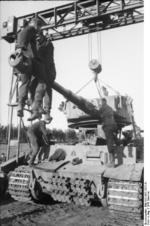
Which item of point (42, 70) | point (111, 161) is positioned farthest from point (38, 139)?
point (42, 70)

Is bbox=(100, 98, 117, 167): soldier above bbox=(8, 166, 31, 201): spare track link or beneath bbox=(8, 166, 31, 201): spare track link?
above

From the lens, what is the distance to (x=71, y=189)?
28.8 feet

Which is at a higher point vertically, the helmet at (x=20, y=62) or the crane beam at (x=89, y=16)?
the crane beam at (x=89, y=16)

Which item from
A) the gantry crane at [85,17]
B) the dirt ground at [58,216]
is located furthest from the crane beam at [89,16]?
the dirt ground at [58,216]

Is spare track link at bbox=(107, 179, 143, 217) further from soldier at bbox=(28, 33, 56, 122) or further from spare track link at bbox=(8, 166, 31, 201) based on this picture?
spare track link at bbox=(8, 166, 31, 201)

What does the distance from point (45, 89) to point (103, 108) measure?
2.84m

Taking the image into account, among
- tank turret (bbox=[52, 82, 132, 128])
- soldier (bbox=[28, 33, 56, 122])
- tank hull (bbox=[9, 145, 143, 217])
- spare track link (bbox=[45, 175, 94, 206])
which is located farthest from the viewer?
tank turret (bbox=[52, 82, 132, 128])

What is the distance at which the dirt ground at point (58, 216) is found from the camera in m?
7.43

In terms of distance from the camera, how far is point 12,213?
331 inches

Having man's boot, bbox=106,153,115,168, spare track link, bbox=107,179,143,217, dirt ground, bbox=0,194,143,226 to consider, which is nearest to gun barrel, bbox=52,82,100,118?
man's boot, bbox=106,153,115,168

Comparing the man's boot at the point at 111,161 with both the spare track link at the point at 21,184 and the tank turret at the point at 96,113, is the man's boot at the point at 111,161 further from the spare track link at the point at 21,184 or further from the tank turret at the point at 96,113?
the spare track link at the point at 21,184

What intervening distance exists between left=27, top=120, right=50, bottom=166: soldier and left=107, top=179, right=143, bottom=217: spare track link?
2565 millimetres

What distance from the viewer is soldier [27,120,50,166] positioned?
9.28 m

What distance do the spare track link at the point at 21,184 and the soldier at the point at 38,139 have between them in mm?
332
